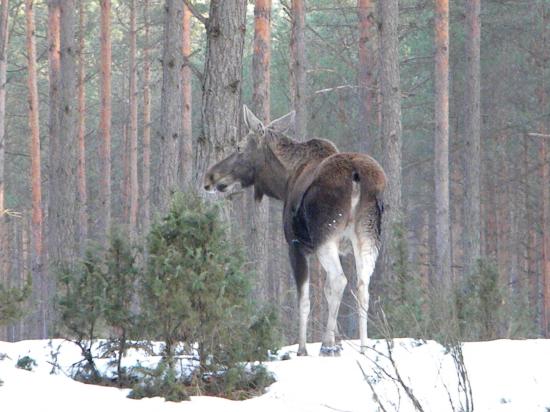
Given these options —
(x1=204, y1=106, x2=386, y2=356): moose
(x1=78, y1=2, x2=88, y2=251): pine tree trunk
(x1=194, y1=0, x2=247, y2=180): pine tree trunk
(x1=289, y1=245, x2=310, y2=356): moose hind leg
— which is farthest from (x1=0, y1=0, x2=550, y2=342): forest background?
(x1=289, y1=245, x2=310, y2=356): moose hind leg

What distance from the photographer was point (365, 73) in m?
25.6

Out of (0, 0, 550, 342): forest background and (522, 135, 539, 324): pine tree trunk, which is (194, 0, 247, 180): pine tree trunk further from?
(522, 135, 539, 324): pine tree trunk

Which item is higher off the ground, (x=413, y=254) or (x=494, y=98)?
(x=494, y=98)

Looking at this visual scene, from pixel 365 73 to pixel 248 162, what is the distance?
15031 mm

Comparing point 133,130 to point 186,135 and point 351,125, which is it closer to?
point 351,125

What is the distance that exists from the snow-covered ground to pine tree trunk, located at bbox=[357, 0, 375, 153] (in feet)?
51.8

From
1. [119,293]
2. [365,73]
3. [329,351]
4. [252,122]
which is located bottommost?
[329,351]

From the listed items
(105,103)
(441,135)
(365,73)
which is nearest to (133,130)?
(105,103)

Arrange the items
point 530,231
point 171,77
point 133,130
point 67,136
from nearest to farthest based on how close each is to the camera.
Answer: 1. point 67,136
2. point 171,77
3. point 530,231
4. point 133,130

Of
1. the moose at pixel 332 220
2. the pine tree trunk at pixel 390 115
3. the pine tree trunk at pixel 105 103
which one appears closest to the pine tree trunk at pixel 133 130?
the pine tree trunk at pixel 105 103

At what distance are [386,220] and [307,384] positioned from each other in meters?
10.2

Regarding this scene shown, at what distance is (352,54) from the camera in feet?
119

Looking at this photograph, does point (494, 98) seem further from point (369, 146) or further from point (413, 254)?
point (413, 254)

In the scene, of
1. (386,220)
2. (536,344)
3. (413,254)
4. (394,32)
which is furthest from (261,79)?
(413,254)
